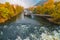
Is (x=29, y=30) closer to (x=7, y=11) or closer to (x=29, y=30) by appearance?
(x=29, y=30)

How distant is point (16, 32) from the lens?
2852mm

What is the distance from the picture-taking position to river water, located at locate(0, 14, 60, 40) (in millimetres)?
2813

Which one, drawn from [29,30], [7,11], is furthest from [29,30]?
[7,11]

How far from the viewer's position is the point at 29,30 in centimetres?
287

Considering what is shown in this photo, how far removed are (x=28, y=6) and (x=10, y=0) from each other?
0.36 meters

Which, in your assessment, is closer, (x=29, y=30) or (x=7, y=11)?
(x=29, y=30)

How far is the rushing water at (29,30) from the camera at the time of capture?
9.23ft

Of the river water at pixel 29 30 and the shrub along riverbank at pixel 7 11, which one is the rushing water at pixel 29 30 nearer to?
the river water at pixel 29 30

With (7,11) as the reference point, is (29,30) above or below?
below

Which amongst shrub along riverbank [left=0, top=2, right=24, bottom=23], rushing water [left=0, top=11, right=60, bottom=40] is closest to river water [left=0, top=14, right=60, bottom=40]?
rushing water [left=0, top=11, right=60, bottom=40]

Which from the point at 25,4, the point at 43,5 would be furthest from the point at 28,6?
the point at 43,5

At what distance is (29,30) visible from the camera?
2865 mm

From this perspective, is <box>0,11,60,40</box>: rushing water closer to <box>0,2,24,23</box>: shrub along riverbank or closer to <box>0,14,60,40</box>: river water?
<box>0,14,60,40</box>: river water

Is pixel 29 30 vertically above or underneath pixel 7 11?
underneath
